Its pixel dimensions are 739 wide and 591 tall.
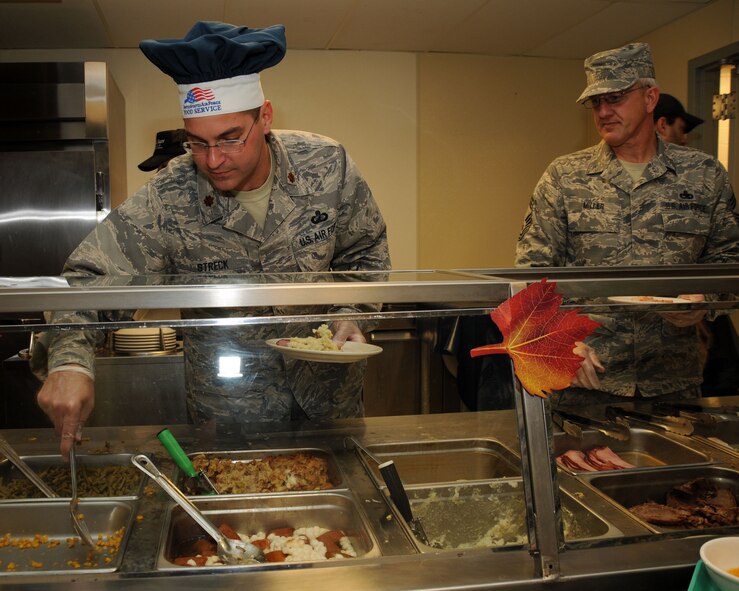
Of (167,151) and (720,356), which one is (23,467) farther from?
(167,151)

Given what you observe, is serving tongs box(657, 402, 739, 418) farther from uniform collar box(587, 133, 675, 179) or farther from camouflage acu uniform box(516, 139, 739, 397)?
uniform collar box(587, 133, 675, 179)

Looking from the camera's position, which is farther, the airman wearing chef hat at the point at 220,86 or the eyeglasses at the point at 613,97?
the eyeglasses at the point at 613,97

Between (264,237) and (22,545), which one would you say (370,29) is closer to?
(264,237)

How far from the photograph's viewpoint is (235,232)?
205 centimetres

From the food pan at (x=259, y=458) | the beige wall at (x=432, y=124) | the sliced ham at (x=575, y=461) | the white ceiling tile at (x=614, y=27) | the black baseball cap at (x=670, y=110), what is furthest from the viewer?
the beige wall at (x=432, y=124)

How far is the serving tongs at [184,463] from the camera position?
1.39 m

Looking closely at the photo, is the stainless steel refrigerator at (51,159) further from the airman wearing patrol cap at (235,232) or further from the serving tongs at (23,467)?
the serving tongs at (23,467)

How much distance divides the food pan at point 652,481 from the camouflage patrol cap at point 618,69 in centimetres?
180

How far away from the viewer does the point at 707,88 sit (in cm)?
424

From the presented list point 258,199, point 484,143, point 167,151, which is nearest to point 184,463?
point 258,199

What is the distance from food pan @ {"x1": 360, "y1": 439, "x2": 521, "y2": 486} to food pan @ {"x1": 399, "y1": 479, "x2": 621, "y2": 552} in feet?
0.10

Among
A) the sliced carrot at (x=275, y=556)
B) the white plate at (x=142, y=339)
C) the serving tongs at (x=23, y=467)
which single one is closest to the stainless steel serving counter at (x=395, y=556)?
the serving tongs at (x=23, y=467)

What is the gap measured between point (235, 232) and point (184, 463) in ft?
2.77

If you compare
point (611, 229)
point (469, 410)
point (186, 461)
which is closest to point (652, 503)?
point (469, 410)
